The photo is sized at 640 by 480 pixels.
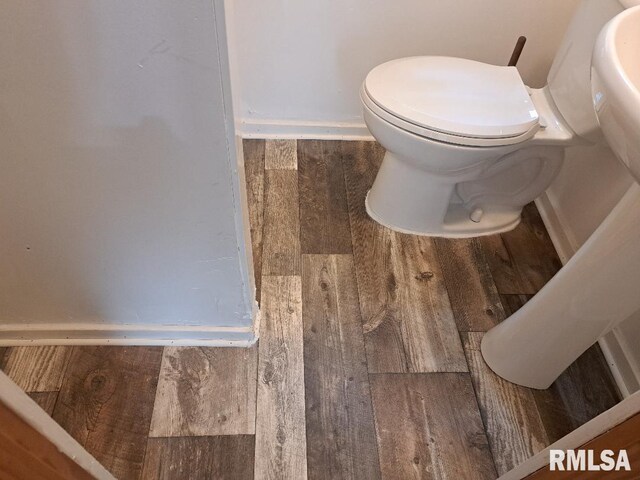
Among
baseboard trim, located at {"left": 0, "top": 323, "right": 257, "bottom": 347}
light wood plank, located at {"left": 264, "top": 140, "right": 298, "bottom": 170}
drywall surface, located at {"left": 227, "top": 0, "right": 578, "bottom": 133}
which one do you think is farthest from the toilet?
baseboard trim, located at {"left": 0, "top": 323, "right": 257, "bottom": 347}

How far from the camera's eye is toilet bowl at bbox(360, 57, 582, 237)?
1.24m

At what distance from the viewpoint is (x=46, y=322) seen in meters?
1.18

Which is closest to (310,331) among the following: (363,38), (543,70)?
(363,38)

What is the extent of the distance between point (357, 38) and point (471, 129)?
64cm

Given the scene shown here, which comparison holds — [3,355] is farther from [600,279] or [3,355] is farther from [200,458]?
[600,279]

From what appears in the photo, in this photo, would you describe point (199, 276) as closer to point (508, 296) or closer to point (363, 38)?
point (508, 296)

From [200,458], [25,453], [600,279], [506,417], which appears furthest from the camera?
[506,417]

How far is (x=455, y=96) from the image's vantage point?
130 centimetres

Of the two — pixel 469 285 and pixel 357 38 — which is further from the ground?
pixel 357 38

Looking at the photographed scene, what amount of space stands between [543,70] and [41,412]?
71.8 inches

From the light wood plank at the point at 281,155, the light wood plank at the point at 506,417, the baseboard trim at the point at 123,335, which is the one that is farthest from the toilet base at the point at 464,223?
the baseboard trim at the point at 123,335

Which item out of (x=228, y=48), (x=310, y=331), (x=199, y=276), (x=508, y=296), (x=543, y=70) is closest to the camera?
(x=228, y=48)

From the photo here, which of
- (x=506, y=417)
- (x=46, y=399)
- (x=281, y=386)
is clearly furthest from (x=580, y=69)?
(x=46, y=399)

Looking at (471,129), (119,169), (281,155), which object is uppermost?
(119,169)
